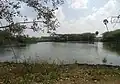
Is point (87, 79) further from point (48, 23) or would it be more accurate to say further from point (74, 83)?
point (48, 23)

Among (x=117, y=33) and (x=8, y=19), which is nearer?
(x=8, y=19)

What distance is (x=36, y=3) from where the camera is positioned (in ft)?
26.2

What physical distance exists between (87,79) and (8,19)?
4.94m

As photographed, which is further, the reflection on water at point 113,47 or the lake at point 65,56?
the reflection on water at point 113,47

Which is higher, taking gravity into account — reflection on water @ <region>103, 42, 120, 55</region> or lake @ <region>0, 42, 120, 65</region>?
lake @ <region>0, 42, 120, 65</region>

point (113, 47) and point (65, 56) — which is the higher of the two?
point (65, 56)

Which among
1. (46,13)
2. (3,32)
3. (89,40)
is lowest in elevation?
(89,40)

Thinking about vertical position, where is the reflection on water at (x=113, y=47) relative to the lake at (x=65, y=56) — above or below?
below

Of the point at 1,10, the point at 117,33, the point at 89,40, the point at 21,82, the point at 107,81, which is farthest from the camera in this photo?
the point at 89,40

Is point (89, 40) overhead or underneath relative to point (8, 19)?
underneath

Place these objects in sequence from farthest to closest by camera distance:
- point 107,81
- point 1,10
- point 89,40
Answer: point 89,40
point 107,81
point 1,10

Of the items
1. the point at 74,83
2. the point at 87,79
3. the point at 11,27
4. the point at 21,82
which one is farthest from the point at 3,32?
the point at 87,79

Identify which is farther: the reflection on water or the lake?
the reflection on water

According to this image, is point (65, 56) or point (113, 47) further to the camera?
point (113, 47)
